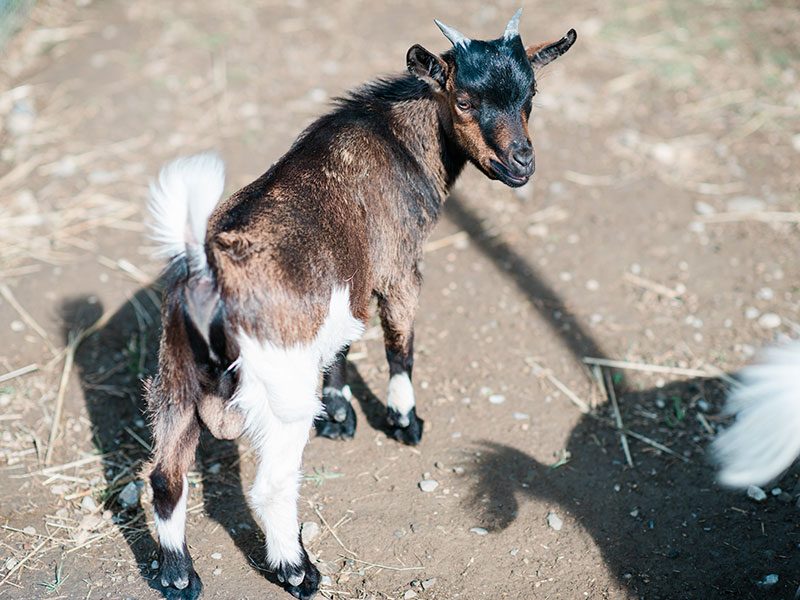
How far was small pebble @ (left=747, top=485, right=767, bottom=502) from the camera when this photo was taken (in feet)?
13.0

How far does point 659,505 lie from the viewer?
398 cm

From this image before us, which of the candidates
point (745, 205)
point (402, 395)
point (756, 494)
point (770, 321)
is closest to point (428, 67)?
point (402, 395)

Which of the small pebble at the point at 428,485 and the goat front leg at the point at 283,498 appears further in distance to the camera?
the small pebble at the point at 428,485

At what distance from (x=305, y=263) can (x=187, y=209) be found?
458mm

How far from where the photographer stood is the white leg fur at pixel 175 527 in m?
3.30

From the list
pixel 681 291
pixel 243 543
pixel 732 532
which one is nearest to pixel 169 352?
pixel 243 543

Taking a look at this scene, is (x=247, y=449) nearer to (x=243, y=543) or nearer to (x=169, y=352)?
(x=243, y=543)

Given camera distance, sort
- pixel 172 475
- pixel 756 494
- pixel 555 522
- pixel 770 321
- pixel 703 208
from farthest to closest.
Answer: pixel 703 208 < pixel 770 321 < pixel 756 494 < pixel 555 522 < pixel 172 475

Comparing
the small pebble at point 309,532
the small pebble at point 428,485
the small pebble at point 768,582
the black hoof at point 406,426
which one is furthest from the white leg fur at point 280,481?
the small pebble at point 768,582

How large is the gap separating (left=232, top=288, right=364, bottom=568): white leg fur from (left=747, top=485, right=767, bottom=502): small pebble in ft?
6.45

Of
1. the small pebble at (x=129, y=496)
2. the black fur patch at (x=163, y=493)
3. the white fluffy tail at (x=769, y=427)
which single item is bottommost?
the small pebble at (x=129, y=496)

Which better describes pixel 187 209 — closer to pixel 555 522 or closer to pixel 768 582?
pixel 555 522

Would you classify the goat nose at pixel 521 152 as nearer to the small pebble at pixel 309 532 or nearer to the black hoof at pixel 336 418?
the black hoof at pixel 336 418

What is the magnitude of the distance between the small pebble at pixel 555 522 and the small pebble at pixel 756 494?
2.86 feet
